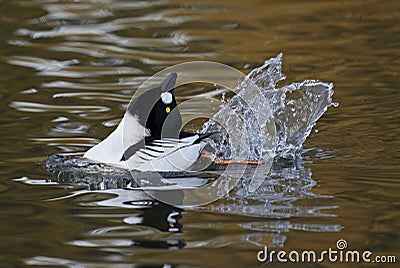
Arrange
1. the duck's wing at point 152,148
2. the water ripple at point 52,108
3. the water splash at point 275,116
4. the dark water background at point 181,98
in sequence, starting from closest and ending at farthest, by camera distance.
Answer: the dark water background at point 181,98 < the duck's wing at point 152,148 < the water splash at point 275,116 < the water ripple at point 52,108

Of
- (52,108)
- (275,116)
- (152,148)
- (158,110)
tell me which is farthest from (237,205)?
(52,108)

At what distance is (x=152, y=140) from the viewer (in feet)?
24.3

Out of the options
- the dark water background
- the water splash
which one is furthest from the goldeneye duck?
the water splash

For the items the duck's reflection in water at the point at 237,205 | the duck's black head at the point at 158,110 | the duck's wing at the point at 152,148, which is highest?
the duck's black head at the point at 158,110

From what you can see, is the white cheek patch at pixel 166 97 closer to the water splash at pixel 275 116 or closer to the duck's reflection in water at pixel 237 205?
the duck's reflection in water at pixel 237 205

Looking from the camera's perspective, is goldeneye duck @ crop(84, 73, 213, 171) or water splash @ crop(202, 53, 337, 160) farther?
water splash @ crop(202, 53, 337, 160)

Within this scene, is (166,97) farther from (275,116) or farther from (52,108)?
(52,108)

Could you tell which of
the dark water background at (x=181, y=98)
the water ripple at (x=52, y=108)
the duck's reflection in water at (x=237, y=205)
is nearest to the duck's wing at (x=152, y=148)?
the duck's reflection in water at (x=237, y=205)

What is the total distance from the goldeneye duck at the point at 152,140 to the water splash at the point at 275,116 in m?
0.63

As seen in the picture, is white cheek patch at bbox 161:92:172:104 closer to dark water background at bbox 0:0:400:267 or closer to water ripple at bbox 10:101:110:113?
dark water background at bbox 0:0:400:267

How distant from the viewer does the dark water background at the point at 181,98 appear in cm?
592

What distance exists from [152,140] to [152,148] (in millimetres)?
67

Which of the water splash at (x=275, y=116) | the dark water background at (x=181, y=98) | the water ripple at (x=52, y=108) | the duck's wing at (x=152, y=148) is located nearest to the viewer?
the dark water background at (x=181, y=98)

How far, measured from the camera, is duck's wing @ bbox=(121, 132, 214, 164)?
24.1ft
